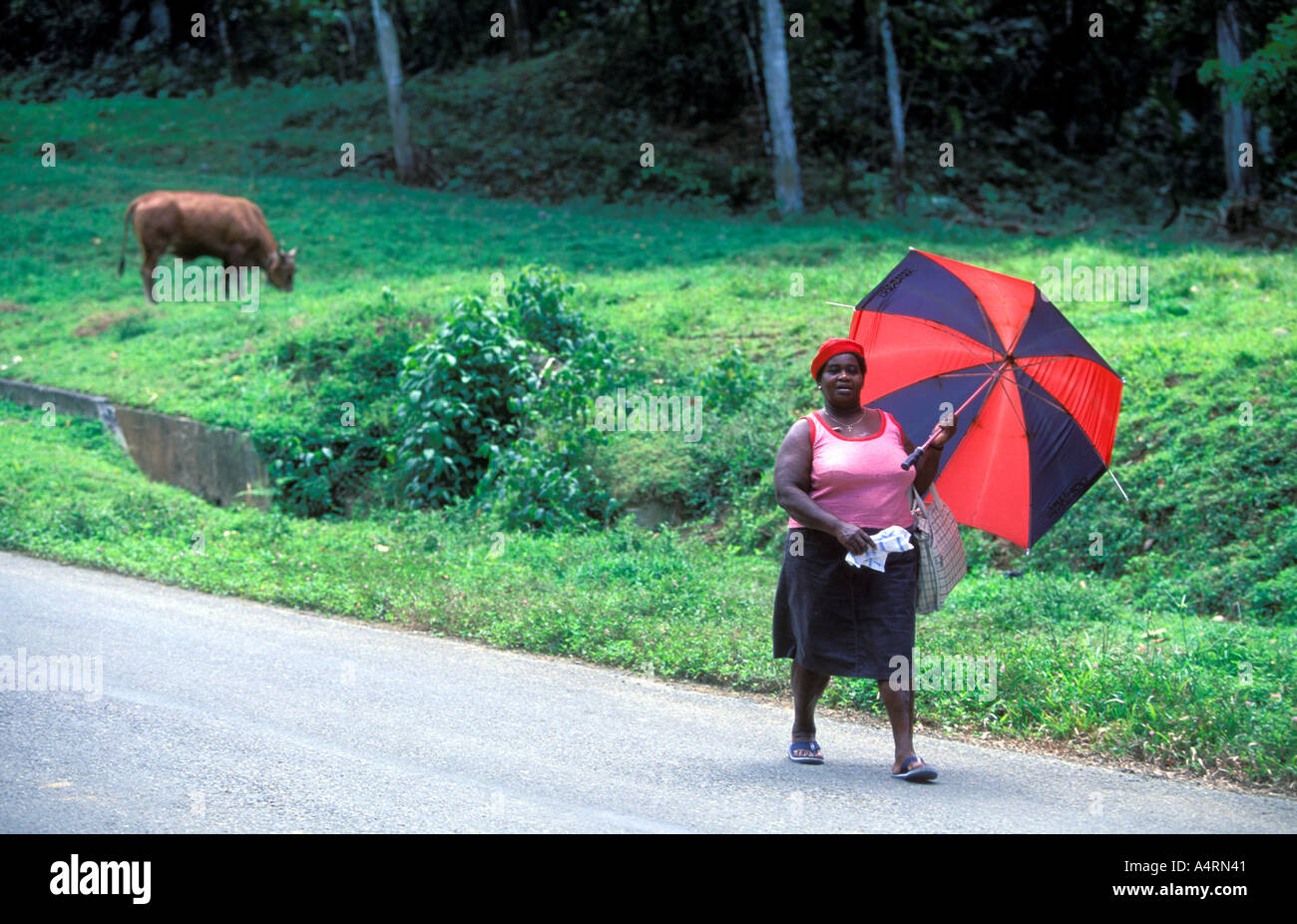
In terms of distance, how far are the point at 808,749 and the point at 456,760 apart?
1561 millimetres

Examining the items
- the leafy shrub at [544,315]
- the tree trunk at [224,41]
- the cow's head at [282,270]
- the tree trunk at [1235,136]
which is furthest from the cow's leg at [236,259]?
the tree trunk at [224,41]

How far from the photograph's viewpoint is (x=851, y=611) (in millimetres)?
5266

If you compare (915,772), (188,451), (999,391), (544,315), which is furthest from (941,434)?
(188,451)

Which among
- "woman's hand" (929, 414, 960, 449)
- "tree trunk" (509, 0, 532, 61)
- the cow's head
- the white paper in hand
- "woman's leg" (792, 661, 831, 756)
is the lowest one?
"woman's leg" (792, 661, 831, 756)

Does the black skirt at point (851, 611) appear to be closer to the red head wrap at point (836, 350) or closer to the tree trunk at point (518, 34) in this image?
the red head wrap at point (836, 350)

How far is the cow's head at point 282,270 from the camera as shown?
19.1m

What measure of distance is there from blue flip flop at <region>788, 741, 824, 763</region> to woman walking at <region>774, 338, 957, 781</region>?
34cm

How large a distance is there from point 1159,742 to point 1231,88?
1387 cm

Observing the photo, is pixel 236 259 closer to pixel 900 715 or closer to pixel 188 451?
Result: pixel 188 451

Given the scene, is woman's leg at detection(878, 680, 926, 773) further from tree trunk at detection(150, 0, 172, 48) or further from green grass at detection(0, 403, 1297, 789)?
tree trunk at detection(150, 0, 172, 48)

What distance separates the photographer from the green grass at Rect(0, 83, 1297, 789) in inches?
260

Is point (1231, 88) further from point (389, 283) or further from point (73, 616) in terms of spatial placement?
point (73, 616)

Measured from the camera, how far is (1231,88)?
16.6m

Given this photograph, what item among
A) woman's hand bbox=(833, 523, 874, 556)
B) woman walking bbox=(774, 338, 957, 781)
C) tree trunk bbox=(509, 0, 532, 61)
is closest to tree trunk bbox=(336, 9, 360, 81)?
tree trunk bbox=(509, 0, 532, 61)
